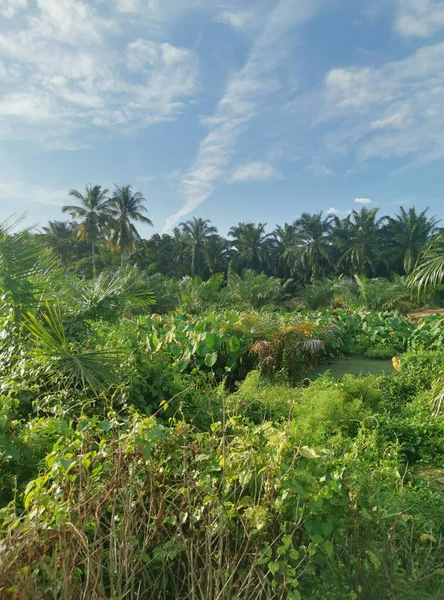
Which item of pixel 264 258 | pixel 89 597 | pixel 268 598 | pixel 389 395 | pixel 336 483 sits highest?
pixel 264 258

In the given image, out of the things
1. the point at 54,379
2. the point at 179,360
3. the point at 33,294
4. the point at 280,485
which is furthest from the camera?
the point at 179,360

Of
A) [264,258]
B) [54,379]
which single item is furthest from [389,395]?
[264,258]

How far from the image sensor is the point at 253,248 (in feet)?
144

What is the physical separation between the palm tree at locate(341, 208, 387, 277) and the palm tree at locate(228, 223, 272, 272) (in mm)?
8526

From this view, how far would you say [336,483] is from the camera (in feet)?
5.60

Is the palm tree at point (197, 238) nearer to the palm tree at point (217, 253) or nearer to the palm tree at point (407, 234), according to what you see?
the palm tree at point (217, 253)

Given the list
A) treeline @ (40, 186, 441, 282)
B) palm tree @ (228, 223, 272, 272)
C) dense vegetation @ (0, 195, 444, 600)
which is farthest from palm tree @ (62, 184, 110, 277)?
dense vegetation @ (0, 195, 444, 600)

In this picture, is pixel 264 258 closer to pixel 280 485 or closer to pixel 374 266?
pixel 374 266

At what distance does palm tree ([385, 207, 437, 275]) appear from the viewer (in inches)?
1422

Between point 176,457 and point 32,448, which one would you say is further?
point 32,448

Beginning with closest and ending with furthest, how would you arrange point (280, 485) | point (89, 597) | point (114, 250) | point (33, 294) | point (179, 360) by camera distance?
point (89, 597) < point (280, 485) < point (33, 294) < point (179, 360) < point (114, 250)

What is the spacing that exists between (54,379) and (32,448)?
137 centimetres

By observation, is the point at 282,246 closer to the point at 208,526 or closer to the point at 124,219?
the point at 124,219

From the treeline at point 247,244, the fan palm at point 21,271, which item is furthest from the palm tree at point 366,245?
the fan palm at point 21,271
